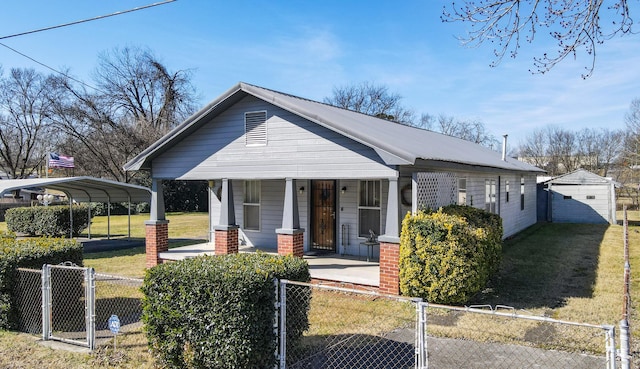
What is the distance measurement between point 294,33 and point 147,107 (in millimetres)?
31122

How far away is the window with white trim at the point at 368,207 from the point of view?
1163 centimetres

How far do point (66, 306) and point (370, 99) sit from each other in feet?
149

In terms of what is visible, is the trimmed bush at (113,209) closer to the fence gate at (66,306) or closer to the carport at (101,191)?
the carport at (101,191)

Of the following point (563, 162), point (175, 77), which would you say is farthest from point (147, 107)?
point (563, 162)

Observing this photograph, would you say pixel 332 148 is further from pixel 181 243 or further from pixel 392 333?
pixel 181 243

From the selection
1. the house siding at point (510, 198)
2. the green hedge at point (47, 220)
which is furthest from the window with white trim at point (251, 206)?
the green hedge at point (47, 220)

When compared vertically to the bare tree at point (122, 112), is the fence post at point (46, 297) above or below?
below

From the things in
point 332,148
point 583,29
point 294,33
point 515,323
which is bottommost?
point 515,323

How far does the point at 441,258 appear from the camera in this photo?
298 inches

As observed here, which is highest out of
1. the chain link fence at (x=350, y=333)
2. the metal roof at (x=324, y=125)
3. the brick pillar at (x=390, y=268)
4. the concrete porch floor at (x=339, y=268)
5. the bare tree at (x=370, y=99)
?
the bare tree at (x=370, y=99)

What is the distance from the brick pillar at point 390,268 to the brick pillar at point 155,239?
636 cm

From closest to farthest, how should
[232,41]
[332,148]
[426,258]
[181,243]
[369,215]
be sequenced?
1. [426,258]
2. [332,148]
3. [369,215]
4. [232,41]
5. [181,243]

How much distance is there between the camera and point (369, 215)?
1175cm

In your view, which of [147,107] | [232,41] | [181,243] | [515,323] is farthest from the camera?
[147,107]
